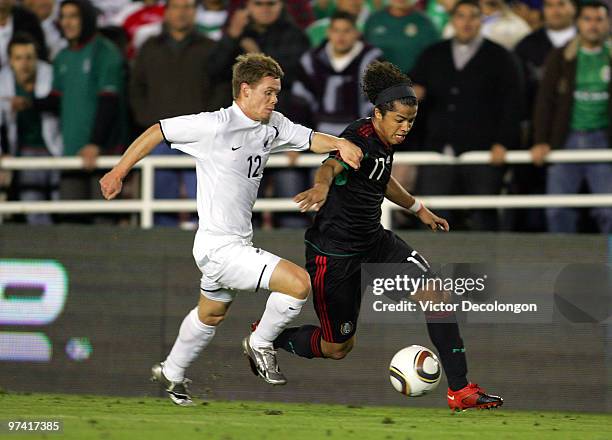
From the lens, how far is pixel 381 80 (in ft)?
27.1

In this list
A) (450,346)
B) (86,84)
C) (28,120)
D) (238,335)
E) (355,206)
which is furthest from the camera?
(28,120)

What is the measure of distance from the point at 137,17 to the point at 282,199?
8.03ft

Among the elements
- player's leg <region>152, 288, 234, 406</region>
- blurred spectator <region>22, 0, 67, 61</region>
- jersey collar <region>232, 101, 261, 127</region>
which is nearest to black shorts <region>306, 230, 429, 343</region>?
player's leg <region>152, 288, 234, 406</region>

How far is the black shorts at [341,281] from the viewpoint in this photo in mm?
8406

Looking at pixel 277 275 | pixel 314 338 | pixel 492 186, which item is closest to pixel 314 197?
pixel 277 275

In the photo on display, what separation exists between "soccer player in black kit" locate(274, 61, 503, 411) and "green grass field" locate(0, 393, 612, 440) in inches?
17.3

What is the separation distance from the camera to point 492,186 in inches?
423

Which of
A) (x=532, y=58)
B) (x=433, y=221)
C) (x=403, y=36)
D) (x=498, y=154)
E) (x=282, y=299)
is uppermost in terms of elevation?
(x=403, y=36)

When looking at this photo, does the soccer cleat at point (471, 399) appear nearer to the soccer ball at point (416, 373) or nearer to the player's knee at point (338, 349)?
the soccer ball at point (416, 373)

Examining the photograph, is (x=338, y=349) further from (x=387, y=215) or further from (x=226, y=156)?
(x=387, y=215)

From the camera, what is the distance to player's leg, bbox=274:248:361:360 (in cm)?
842

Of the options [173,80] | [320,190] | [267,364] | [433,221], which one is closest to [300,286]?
[267,364]

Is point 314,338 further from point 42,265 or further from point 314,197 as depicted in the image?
point 42,265

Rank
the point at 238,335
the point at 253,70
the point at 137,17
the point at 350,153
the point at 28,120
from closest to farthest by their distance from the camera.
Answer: the point at 350,153, the point at 253,70, the point at 238,335, the point at 28,120, the point at 137,17
